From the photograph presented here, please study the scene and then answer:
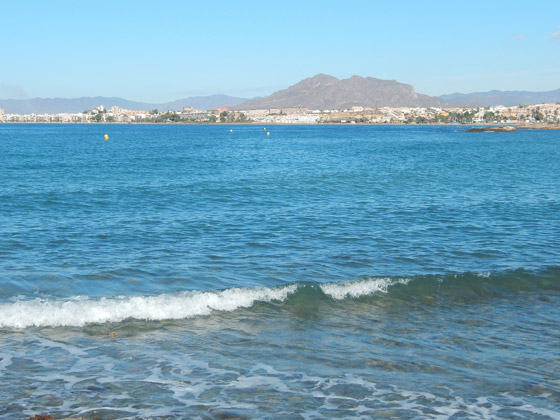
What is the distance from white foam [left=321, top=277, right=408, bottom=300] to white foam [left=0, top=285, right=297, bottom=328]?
1124 mm

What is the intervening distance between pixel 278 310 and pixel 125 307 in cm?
375

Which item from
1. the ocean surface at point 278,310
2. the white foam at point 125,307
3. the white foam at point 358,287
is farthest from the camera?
the white foam at point 358,287

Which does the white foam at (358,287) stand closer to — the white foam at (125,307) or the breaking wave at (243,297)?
the breaking wave at (243,297)

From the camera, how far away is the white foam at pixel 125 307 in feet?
45.1

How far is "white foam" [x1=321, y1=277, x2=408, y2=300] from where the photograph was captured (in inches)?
635

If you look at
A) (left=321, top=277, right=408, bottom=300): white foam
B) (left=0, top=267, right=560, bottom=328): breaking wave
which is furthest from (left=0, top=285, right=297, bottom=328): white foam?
(left=321, top=277, right=408, bottom=300): white foam

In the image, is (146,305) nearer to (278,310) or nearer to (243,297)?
(243,297)

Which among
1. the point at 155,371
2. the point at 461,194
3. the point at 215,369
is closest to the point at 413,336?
the point at 215,369

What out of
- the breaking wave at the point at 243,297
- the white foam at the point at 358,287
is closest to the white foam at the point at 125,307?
the breaking wave at the point at 243,297

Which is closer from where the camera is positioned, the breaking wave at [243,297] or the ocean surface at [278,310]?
the ocean surface at [278,310]

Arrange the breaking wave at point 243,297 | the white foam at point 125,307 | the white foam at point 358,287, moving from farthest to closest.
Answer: the white foam at point 358,287
the breaking wave at point 243,297
the white foam at point 125,307

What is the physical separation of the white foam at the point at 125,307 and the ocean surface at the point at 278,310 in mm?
53

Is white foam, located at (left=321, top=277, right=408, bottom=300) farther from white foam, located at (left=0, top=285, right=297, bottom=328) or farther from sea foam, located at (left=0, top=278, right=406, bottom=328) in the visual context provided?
white foam, located at (left=0, top=285, right=297, bottom=328)

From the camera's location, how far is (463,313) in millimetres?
14953
